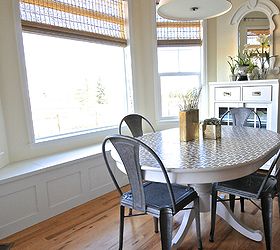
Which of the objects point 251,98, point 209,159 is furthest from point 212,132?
point 251,98

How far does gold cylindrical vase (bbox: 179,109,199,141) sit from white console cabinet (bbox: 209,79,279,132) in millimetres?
1537

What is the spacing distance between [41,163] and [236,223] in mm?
1828

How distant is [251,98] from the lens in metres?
3.28

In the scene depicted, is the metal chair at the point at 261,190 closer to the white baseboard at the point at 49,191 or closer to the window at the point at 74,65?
the white baseboard at the point at 49,191

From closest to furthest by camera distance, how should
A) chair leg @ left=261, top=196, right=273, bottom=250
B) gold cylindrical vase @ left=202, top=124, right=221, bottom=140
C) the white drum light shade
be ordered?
1. chair leg @ left=261, top=196, right=273, bottom=250
2. the white drum light shade
3. gold cylindrical vase @ left=202, top=124, right=221, bottom=140

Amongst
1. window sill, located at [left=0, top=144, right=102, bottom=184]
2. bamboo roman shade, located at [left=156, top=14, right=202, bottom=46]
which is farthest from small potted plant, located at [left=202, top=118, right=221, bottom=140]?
bamboo roman shade, located at [left=156, top=14, right=202, bottom=46]

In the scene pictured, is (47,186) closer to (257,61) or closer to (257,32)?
(257,61)

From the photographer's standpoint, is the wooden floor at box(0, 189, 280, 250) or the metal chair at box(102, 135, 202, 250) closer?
the metal chair at box(102, 135, 202, 250)

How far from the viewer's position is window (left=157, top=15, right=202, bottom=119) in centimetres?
376

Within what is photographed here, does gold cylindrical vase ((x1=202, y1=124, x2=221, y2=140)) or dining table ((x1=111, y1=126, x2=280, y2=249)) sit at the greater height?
gold cylindrical vase ((x1=202, y1=124, x2=221, y2=140))

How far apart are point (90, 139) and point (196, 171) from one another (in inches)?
81.7

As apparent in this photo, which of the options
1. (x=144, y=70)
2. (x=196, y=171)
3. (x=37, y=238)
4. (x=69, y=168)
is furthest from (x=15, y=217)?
(x=144, y=70)

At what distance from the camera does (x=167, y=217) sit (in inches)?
60.2

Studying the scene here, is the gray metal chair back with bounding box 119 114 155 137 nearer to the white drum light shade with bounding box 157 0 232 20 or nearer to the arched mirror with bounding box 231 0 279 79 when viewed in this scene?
the white drum light shade with bounding box 157 0 232 20
